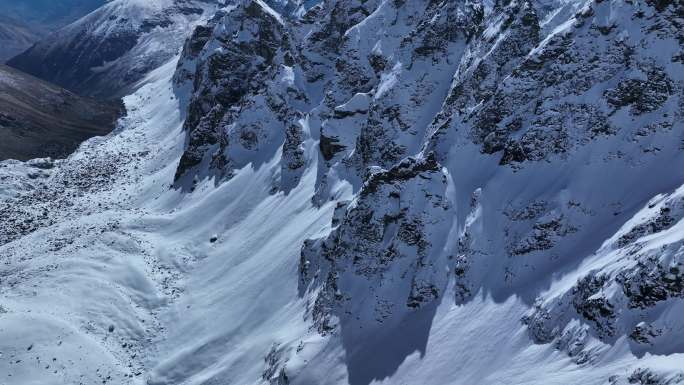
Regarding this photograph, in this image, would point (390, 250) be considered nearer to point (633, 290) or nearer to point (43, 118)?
point (633, 290)

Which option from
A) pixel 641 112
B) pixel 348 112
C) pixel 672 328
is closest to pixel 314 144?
pixel 348 112

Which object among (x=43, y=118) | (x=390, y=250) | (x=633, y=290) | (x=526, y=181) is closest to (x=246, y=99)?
(x=390, y=250)

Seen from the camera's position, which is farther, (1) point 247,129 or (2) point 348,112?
(1) point 247,129

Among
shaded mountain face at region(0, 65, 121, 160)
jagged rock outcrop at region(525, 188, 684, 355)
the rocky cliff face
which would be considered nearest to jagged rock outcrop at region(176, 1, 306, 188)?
the rocky cliff face

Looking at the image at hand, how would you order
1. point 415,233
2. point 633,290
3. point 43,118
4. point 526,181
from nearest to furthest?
point 633,290 → point 526,181 → point 415,233 → point 43,118

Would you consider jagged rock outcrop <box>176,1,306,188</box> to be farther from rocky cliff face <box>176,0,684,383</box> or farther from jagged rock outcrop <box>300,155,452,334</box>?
jagged rock outcrop <box>300,155,452,334</box>

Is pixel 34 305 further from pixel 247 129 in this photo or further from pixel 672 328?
pixel 672 328
